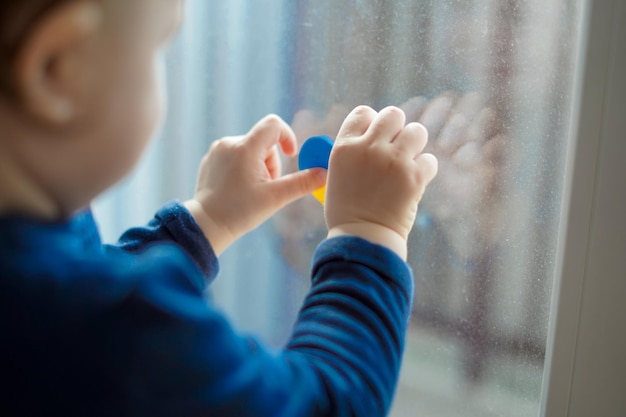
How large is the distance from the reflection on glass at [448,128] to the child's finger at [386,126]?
0.25ft

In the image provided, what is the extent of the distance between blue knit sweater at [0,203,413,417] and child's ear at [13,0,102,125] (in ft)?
0.23

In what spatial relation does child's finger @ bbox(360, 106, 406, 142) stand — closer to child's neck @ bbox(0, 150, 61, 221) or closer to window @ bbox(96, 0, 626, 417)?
window @ bbox(96, 0, 626, 417)

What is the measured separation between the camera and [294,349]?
0.48 meters

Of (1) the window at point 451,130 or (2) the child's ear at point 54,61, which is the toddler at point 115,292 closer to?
(2) the child's ear at point 54,61

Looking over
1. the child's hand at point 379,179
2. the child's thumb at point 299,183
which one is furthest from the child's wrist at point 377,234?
the child's thumb at point 299,183

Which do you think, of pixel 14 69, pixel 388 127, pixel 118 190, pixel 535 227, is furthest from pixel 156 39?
pixel 118 190

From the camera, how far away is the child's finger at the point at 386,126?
21.5 inches

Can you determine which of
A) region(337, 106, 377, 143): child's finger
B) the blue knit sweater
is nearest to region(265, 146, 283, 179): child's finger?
region(337, 106, 377, 143): child's finger

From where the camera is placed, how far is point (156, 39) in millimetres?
439

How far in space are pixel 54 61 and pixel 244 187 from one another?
26 centimetres

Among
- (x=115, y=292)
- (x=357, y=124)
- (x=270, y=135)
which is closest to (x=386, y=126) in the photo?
(x=357, y=124)

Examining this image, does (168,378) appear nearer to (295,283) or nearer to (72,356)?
(72,356)

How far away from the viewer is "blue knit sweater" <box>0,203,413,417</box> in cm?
40

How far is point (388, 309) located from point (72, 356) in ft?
0.69
